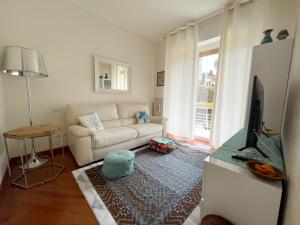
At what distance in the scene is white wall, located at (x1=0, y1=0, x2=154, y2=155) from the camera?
210 centimetres

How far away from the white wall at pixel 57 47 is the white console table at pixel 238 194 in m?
2.71

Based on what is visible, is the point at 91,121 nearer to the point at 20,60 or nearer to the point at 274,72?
the point at 20,60

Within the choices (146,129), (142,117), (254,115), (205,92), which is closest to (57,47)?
(142,117)

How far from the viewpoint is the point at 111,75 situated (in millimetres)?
3215

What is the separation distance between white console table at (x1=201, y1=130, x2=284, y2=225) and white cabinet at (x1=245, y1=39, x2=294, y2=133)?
103cm

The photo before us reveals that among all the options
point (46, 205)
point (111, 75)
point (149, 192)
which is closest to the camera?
point (46, 205)

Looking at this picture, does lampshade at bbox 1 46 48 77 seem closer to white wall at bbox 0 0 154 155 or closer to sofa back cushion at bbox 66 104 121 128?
white wall at bbox 0 0 154 155

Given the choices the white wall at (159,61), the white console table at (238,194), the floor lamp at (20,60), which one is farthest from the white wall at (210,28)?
the floor lamp at (20,60)

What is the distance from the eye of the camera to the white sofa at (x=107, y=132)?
2086mm

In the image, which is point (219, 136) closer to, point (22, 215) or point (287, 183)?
point (287, 183)

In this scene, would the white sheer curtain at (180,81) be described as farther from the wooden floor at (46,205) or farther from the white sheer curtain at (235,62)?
the wooden floor at (46,205)

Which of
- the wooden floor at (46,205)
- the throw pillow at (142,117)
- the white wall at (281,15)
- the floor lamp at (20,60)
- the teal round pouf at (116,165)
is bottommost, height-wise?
the wooden floor at (46,205)

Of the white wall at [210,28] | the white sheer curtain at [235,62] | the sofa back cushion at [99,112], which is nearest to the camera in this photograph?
the white sheer curtain at [235,62]

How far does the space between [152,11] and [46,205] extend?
334 cm
